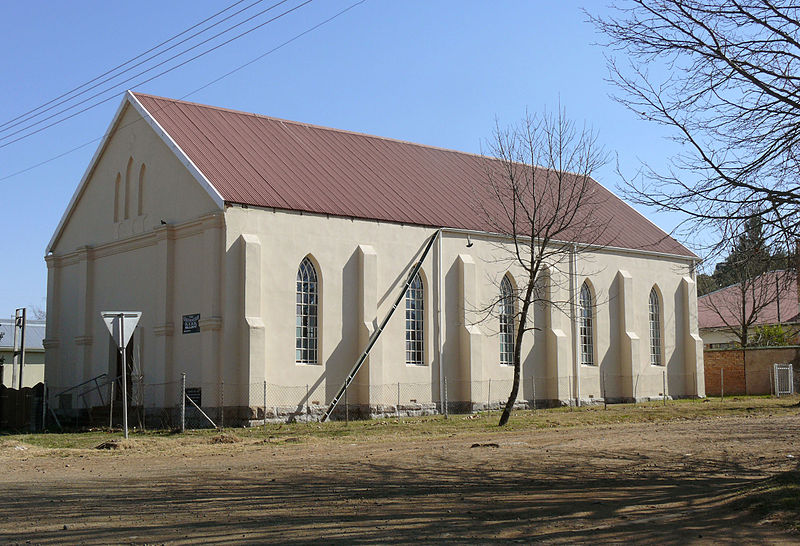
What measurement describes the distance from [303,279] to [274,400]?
13.5 feet

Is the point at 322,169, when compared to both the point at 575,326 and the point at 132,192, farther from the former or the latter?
the point at 575,326

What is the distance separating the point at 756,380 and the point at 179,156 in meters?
31.3

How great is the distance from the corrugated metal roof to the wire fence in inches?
1151

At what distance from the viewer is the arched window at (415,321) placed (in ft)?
108

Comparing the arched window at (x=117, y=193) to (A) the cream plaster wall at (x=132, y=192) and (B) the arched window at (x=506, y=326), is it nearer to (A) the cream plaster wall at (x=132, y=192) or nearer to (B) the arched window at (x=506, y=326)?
(A) the cream plaster wall at (x=132, y=192)

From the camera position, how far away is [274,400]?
28.8 metres

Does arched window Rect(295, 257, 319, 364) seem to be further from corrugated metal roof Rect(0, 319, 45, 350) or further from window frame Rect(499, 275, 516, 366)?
corrugated metal roof Rect(0, 319, 45, 350)

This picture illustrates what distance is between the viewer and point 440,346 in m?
33.3

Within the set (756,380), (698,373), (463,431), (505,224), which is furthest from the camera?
(756,380)

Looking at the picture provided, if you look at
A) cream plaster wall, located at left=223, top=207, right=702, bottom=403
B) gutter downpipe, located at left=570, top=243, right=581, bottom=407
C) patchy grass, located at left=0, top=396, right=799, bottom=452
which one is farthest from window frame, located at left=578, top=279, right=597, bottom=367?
patchy grass, located at left=0, top=396, right=799, bottom=452

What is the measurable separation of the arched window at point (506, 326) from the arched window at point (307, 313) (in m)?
8.72

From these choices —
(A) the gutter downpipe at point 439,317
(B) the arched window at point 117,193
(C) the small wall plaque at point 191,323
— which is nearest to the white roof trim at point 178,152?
(B) the arched window at point 117,193

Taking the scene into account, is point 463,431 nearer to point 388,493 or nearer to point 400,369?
point 400,369

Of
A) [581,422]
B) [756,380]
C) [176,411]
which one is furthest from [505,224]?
[756,380]
